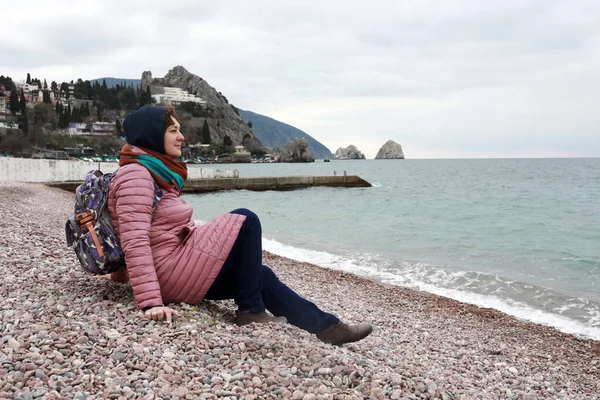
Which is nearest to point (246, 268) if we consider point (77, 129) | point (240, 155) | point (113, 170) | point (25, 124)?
point (113, 170)

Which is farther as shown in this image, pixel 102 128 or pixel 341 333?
pixel 102 128

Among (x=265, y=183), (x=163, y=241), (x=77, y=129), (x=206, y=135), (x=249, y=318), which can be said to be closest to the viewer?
(x=163, y=241)

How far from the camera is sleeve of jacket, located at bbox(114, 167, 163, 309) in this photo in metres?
3.41

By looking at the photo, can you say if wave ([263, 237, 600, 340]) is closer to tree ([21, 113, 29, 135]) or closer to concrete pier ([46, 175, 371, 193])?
concrete pier ([46, 175, 371, 193])

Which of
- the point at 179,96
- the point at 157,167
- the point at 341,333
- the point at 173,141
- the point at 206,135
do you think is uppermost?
the point at 179,96

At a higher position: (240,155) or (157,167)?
(240,155)

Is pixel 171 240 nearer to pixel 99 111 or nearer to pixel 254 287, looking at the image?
pixel 254 287

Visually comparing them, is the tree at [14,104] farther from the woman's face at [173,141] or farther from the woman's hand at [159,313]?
the woman's hand at [159,313]

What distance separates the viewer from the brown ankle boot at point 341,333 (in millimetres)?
4020

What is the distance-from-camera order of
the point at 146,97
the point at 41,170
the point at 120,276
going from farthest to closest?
the point at 146,97 → the point at 41,170 → the point at 120,276

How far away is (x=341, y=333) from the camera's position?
408cm

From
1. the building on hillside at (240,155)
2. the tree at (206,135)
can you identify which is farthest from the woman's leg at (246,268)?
the building on hillside at (240,155)

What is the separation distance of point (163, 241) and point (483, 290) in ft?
28.7

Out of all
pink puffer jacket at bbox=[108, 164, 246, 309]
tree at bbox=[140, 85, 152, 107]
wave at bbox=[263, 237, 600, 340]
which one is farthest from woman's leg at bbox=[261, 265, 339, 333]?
tree at bbox=[140, 85, 152, 107]
